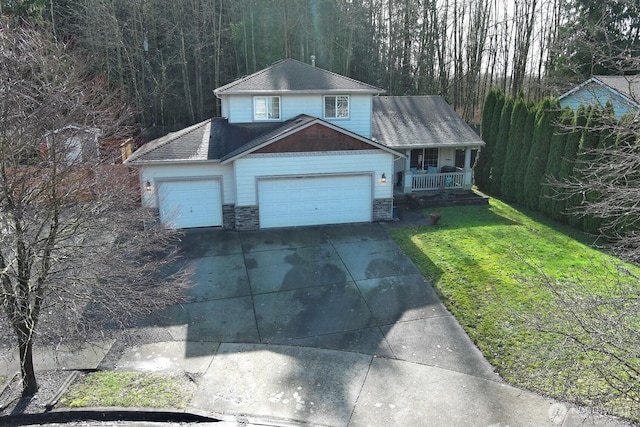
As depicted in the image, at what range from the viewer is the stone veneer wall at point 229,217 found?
49.5 ft

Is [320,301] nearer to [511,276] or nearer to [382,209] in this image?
[511,276]

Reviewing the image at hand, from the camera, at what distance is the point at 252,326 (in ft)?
30.9

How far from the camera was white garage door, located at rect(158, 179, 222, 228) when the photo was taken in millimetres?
14602

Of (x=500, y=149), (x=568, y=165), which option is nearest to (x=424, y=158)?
(x=500, y=149)

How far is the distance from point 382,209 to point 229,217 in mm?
5460

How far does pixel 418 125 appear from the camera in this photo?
1944 centimetres

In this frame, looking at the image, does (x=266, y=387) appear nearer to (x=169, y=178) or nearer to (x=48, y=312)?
(x=48, y=312)

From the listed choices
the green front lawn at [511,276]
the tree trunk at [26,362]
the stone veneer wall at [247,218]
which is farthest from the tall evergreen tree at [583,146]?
the tree trunk at [26,362]

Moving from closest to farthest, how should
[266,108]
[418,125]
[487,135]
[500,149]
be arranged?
[266,108]
[418,125]
[500,149]
[487,135]

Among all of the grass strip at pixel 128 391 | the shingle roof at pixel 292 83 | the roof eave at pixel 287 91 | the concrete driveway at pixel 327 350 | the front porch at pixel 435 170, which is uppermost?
the shingle roof at pixel 292 83

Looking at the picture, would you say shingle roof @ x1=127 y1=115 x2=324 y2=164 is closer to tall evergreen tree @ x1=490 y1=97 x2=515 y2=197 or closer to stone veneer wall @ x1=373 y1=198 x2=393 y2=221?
stone veneer wall @ x1=373 y1=198 x2=393 y2=221

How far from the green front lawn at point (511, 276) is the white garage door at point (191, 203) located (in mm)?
6345

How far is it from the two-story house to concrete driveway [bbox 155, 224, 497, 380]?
133 cm

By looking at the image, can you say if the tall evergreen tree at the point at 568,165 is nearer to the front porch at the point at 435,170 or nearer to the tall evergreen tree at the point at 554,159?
the tall evergreen tree at the point at 554,159
